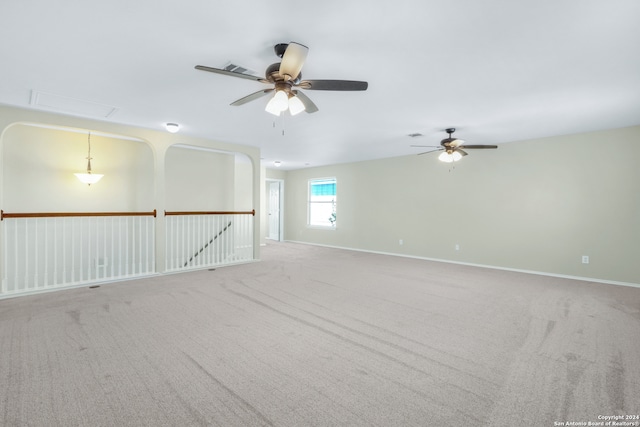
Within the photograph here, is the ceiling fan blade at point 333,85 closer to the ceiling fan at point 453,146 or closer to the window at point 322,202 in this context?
the ceiling fan at point 453,146

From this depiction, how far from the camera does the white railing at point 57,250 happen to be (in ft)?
13.0

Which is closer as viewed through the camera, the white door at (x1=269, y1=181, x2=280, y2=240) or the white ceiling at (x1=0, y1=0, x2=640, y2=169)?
the white ceiling at (x1=0, y1=0, x2=640, y2=169)

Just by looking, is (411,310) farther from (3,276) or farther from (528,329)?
(3,276)

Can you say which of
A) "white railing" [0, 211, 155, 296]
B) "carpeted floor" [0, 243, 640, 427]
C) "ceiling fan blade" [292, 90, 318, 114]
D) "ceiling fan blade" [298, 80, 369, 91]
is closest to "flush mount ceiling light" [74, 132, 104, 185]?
"white railing" [0, 211, 155, 296]

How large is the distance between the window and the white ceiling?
4.51 m

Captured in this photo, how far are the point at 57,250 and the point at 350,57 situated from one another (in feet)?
17.4

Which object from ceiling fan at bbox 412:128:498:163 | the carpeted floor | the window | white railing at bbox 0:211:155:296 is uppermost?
ceiling fan at bbox 412:128:498:163

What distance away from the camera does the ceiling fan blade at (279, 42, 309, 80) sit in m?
1.96

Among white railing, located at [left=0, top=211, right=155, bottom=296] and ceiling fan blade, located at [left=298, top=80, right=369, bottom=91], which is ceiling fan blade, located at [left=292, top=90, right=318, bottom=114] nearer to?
ceiling fan blade, located at [left=298, top=80, right=369, bottom=91]

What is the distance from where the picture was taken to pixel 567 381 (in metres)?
1.95

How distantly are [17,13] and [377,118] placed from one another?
3551 mm

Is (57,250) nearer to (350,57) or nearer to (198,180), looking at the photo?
(198,180)

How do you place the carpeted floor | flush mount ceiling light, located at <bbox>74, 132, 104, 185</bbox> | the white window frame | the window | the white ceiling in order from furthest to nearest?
1. the window
2. the white window frame
3. flush mount ceiling light, located at <bbox>74, 132, 104, 185</bbox>
4. the white ceiling
5. the carpeted floor

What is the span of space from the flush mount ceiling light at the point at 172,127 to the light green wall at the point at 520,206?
466 centimetres
